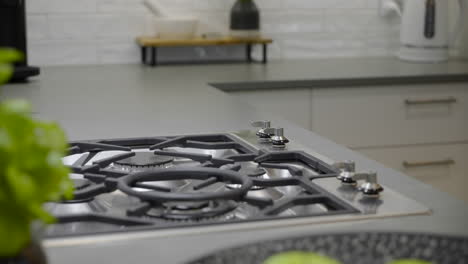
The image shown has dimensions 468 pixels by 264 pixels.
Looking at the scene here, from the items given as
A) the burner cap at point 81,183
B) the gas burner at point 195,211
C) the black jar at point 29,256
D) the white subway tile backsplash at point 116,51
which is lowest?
the gas burner at point 195,211

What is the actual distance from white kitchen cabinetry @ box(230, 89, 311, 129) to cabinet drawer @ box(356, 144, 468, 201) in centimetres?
25

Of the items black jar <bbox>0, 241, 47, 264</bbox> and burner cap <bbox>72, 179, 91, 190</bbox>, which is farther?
burner cap <bbox>72, 179, 91, 190</bbox>

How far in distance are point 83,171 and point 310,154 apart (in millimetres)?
351

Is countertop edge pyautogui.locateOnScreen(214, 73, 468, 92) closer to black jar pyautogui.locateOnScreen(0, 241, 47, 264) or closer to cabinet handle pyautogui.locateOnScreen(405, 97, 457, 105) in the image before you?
cabinet handle pyautogui.locateOnScreen(405, 97, 457, 105)

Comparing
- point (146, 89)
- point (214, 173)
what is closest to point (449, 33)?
point (146, 89)

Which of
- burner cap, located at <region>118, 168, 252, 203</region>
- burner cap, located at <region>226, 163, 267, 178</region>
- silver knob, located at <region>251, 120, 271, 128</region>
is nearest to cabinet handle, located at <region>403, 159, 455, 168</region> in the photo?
A: silver knob, located at <region>251, 120, 271, 128</region>

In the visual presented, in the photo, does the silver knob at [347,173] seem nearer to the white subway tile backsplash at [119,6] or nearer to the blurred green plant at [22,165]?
the blurred green plant at [22,165]

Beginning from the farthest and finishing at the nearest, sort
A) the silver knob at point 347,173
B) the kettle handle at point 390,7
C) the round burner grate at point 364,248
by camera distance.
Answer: the kettle handle at point 390,7, the silver knob at point 347,173, the round burner grate at point 364,248

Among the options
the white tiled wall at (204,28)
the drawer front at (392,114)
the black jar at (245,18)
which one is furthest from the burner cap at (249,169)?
the white tiled wall at (204,28)

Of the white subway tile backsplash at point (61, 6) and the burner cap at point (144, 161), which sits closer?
the burner cap at point (144, 161)

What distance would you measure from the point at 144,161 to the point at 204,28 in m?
1.74

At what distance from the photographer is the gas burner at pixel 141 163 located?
114 centimetres

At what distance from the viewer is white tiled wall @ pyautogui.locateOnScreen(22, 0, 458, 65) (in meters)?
2.71

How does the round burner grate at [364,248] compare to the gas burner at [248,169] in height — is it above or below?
above
